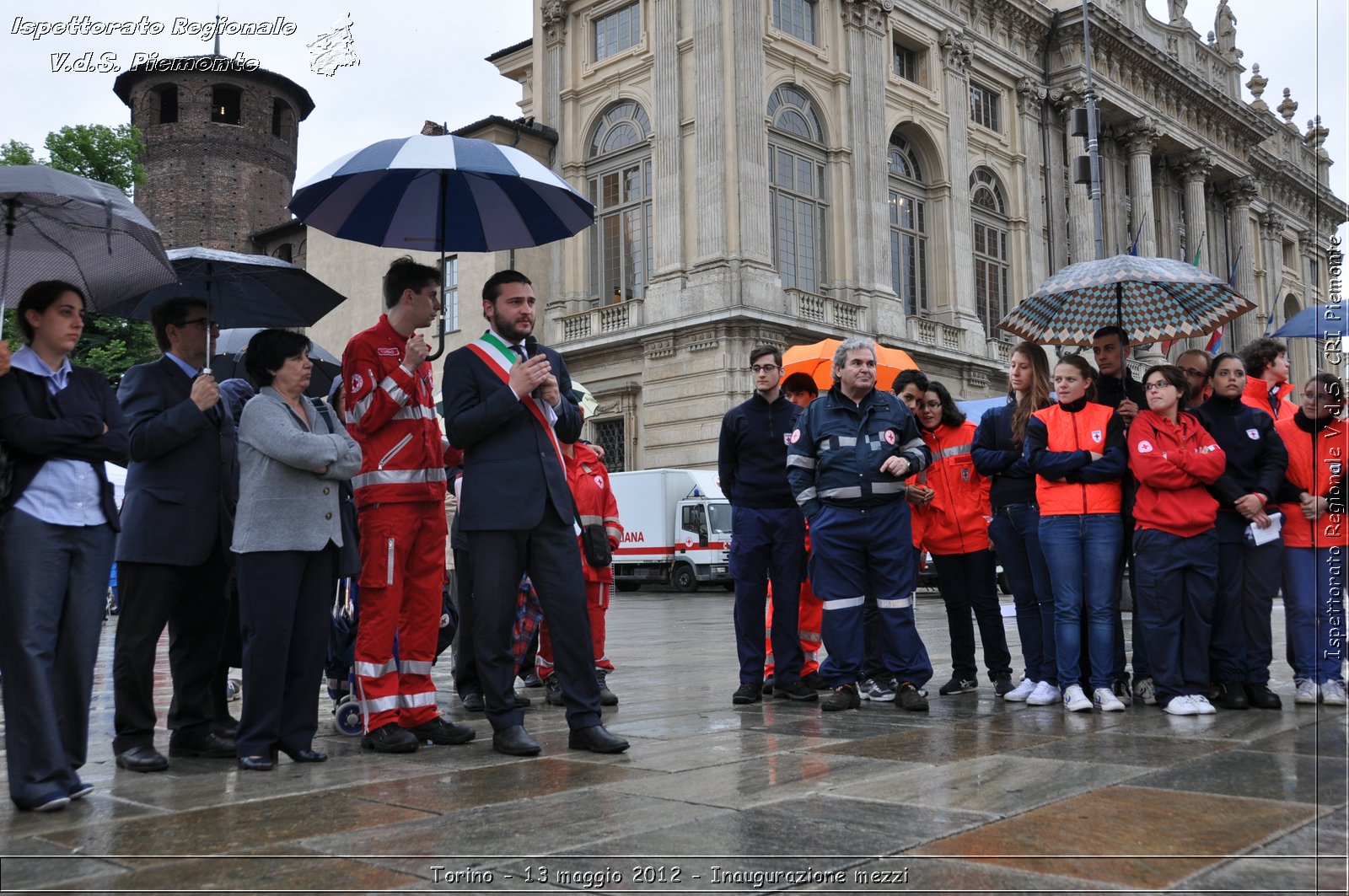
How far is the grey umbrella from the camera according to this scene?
182 inches

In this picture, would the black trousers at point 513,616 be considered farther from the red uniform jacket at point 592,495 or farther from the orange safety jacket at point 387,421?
the red uniform jacket at point 592,495

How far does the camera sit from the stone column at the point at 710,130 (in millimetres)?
28234

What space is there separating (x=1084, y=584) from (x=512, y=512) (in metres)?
3.25

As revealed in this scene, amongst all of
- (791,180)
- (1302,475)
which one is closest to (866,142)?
(791,180)

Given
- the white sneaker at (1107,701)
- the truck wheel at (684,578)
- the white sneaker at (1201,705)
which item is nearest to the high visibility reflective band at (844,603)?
the white sneaker at (1107,701)

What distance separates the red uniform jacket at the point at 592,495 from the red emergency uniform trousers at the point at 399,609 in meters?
2.41

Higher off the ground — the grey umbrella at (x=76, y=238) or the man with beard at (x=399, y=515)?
the grey umbrella at (x=76, y=238)

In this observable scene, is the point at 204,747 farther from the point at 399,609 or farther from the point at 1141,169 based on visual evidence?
the point at 1141,169

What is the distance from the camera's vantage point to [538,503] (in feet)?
16.9

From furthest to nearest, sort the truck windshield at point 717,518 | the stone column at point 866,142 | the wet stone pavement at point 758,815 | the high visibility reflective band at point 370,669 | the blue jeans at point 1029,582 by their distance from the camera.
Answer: the stone column at point 866,142, the truck windshield at point 717,518, the blue jeans at point 1029,582, the high visibility reflective band at point 370,669, the wet stone pavement at point 758,815

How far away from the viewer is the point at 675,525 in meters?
27.5

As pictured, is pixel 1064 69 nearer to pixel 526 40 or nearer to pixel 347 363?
pixel 526 40

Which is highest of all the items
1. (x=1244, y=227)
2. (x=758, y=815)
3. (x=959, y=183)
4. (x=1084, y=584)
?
(x=1244, y=227)

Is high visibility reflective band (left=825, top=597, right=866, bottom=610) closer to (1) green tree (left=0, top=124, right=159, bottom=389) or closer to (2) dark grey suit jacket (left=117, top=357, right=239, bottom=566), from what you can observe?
(2) dark grey suit jacket (left=117, top=357, right=239, bottom=566)
